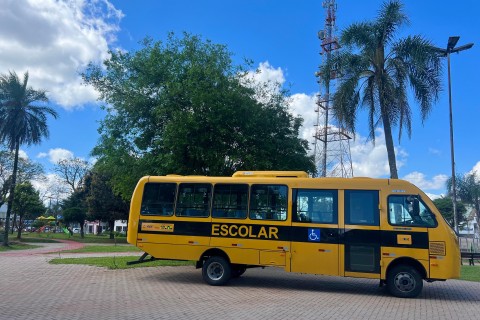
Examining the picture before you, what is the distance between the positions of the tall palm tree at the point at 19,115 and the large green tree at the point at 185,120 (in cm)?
1797

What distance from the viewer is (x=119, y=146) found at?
17781mm

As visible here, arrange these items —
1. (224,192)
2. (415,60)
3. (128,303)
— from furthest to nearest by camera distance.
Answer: (415,60), (224,192), (128,303)

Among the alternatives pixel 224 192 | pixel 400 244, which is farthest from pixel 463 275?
pixel 224 192

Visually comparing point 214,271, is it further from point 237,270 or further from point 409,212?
point 409,212

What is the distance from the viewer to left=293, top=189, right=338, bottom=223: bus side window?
11961 millimetres

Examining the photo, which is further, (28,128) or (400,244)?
(28,128)

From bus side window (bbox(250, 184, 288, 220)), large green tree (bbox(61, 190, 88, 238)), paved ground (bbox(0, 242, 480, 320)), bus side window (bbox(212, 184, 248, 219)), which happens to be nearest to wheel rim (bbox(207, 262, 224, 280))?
paved ground (bbox(0, 242, 480, 320))

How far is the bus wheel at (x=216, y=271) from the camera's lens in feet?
41.3

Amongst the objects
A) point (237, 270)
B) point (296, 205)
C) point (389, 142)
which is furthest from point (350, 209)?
point (389, 142)

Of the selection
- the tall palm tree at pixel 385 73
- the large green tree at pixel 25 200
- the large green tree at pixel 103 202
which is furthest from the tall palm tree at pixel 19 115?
the tall palm tree at pixel 385 73

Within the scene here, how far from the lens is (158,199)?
527 inches

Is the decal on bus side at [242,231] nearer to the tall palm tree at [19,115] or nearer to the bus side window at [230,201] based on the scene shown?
the bus side window at [230,201]

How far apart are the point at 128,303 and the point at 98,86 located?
11.5 metres

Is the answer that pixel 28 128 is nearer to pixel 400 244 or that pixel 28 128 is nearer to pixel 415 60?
pixel 415 60
